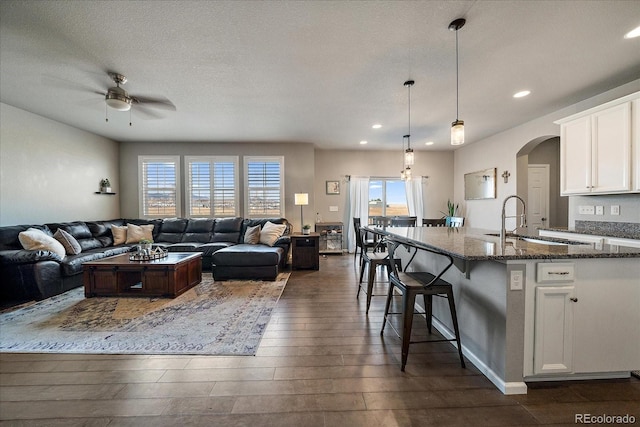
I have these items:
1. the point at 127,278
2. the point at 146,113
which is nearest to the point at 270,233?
the point at 127,278

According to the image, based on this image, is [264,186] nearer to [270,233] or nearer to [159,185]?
[270,233]

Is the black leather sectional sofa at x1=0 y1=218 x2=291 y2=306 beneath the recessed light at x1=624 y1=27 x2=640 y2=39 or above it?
beneath

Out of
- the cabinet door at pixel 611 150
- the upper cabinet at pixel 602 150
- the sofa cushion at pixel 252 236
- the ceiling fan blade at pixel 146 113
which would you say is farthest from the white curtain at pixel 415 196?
the ceiling fan blade at pixel 146 113

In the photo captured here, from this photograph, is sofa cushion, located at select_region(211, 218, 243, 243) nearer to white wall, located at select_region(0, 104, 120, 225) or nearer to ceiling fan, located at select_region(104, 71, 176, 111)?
white wall, located at select_region(0, 104, 120, 225)

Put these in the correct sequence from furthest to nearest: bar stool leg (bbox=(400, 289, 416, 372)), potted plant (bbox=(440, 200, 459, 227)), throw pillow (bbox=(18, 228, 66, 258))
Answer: potted plant (bbox=(440, 200, 459, 227)) → throw pillow (bbox=(18, 228, 66, 258)) → bar stool leg (bbox=(400, 289, 416, 372))

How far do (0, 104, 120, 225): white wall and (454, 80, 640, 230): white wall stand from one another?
23.8 ft

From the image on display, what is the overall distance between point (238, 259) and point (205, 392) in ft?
8.55

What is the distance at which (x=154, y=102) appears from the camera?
3600mm

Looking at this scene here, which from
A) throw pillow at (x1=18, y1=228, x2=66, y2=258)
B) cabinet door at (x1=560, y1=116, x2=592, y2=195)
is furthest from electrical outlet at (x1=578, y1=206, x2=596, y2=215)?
throw pillow at (x1=18, y1=228, x2=66, y2=258)

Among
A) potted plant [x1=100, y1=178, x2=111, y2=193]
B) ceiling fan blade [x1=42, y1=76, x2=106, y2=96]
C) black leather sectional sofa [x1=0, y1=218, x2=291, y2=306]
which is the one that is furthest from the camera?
potted plant [x1=100, y1=178, x2=111, y2=193]

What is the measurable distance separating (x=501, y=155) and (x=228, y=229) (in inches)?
228

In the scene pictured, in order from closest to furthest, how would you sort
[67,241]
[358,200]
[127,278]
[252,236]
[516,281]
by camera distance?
[516,281], [127,278], [67,241], [252,236], [358,200]

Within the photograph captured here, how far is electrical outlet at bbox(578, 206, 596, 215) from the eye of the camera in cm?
339

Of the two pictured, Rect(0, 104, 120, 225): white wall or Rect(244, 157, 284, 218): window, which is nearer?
Rect(0, 104, 120, 225): white wall
